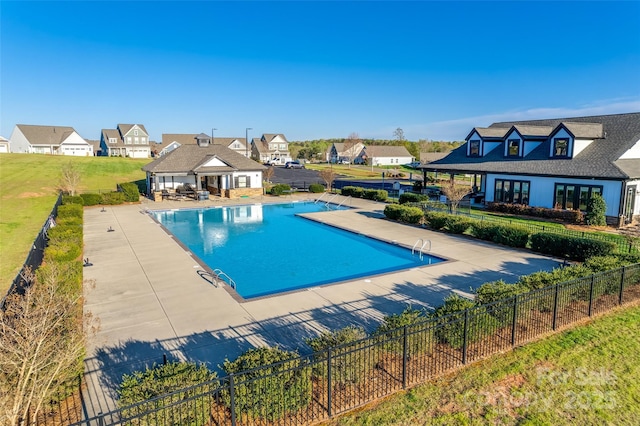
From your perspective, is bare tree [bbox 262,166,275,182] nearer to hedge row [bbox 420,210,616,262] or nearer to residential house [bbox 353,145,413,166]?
hedge row [bbox 420,210,616,262]

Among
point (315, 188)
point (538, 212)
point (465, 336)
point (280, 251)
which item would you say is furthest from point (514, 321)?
point (315, 188)

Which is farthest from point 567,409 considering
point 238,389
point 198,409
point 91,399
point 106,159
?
point 106,159

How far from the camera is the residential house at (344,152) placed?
4087 inches

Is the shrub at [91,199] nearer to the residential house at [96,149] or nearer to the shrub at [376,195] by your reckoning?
the shrub at [376,195]

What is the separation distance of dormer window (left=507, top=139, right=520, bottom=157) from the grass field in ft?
104

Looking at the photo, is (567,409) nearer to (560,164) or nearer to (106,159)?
(560,164)

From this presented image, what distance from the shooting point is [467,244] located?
1989cm

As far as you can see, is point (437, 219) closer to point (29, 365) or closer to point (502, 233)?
point (502, 233)

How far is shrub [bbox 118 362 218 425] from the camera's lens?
5.76m

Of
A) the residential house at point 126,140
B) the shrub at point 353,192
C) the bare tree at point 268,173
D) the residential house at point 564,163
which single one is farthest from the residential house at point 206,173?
the residential house at point 126,140

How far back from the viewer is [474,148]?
3500 centimetres

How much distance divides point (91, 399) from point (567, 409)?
27.3ft

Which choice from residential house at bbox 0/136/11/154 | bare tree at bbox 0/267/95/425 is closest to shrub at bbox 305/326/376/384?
bare tree at bbox 0/267/95/425

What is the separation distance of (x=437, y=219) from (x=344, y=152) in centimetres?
8674
